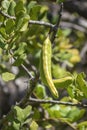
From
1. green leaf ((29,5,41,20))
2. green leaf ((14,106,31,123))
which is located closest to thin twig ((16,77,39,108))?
green leaf ((14,106,31,123))

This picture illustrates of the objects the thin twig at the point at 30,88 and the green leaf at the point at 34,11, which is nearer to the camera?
the thin twig at the point at 30,88

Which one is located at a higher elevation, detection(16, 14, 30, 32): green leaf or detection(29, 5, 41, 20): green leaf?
detection(16, 14, 30, 32): green leaf

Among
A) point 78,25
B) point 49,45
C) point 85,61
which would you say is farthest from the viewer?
point 85,61

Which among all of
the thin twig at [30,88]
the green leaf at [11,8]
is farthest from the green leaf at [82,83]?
the green leaf at [11,8]

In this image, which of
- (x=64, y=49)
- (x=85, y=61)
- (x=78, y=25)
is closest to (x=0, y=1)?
(x=64, y=49)

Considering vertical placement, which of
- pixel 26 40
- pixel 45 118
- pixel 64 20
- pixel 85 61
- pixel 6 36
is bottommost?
pixel 85 61

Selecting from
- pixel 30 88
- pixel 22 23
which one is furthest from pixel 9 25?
pixel 30 88

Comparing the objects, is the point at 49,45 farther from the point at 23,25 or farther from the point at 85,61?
the point at 85,61

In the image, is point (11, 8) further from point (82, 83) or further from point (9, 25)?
point (82, 83)

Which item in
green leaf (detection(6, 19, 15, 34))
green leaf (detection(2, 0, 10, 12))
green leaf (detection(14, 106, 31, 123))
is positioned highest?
green leaf (detection(2, 0, 10, 12))

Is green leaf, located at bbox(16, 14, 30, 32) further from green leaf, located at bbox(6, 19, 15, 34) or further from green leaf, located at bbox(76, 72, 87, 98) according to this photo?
green leaf, located at bbox(76, 72, 87, 98)

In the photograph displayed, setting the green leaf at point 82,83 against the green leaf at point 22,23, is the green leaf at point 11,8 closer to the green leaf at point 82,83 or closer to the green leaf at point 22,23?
the green leaf at point 22,23
